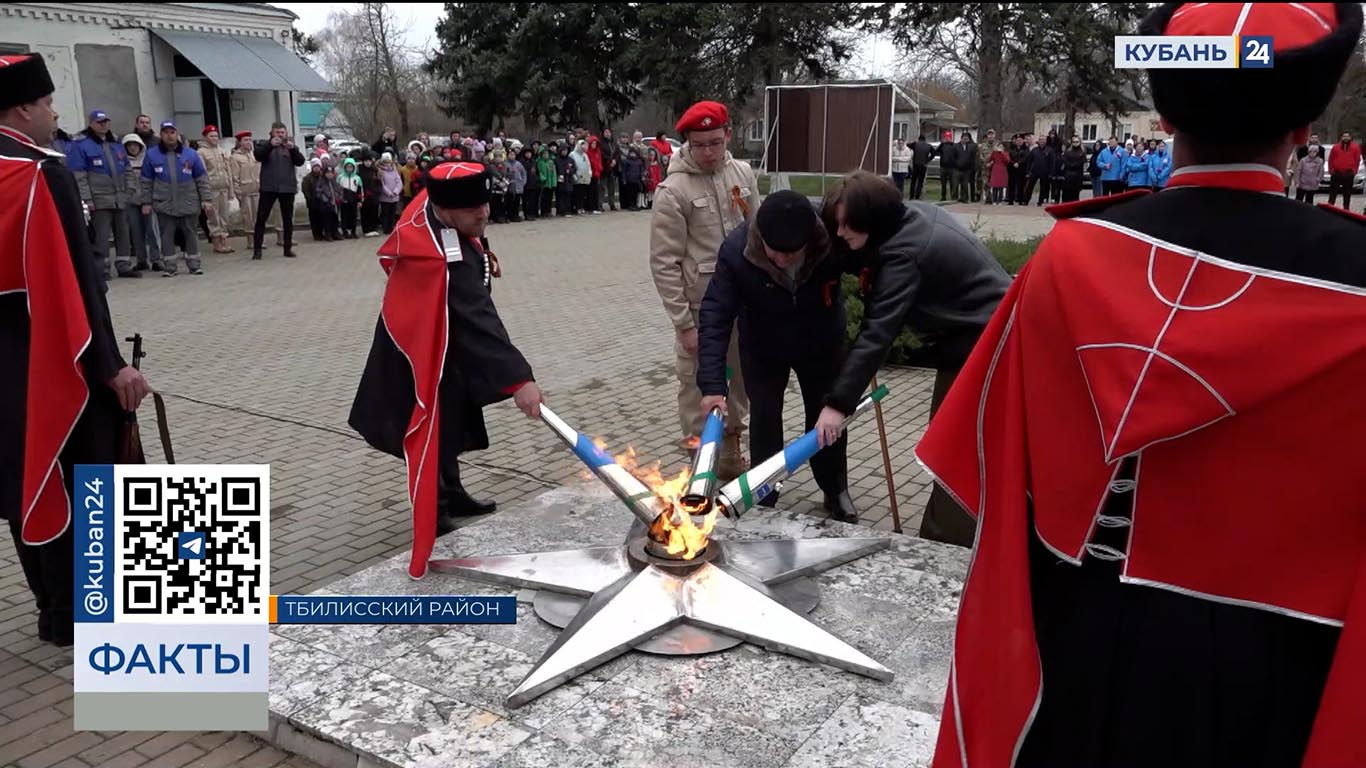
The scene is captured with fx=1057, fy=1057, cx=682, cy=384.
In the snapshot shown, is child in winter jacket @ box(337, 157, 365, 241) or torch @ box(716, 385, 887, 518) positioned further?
child in winter jacket @ box(337, 157, 365, 241)

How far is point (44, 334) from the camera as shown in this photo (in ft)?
12.9

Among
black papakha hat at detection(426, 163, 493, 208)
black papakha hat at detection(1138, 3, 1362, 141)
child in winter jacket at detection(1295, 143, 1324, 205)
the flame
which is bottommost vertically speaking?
the flame

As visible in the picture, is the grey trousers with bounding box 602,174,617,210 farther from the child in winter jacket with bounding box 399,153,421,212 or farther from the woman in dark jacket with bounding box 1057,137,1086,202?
the woman in dark jacket with bounding box 1057,137,1086,202

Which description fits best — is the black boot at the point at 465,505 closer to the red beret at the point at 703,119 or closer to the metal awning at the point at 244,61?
the red beret at the point at 703,119

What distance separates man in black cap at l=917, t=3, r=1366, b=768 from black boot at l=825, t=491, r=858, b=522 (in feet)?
11.7

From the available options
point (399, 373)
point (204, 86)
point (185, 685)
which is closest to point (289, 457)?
point (399, 373)

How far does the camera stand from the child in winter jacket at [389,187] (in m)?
18.9

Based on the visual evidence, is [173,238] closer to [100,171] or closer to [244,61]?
[100,171]

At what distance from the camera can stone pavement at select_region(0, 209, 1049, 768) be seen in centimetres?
396

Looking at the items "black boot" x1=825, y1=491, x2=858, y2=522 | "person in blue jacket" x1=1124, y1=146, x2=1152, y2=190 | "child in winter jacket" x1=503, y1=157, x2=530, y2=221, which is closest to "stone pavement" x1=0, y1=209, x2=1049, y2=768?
"black boot" x1=825, y1=491, x2=858, y2=522

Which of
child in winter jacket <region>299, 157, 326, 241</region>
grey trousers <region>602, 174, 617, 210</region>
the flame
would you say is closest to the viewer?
the flame

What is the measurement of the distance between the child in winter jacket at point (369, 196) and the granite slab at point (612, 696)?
15.7 m

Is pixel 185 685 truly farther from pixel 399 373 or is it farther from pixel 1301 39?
pixel 1301 39

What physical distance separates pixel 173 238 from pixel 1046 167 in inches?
761
